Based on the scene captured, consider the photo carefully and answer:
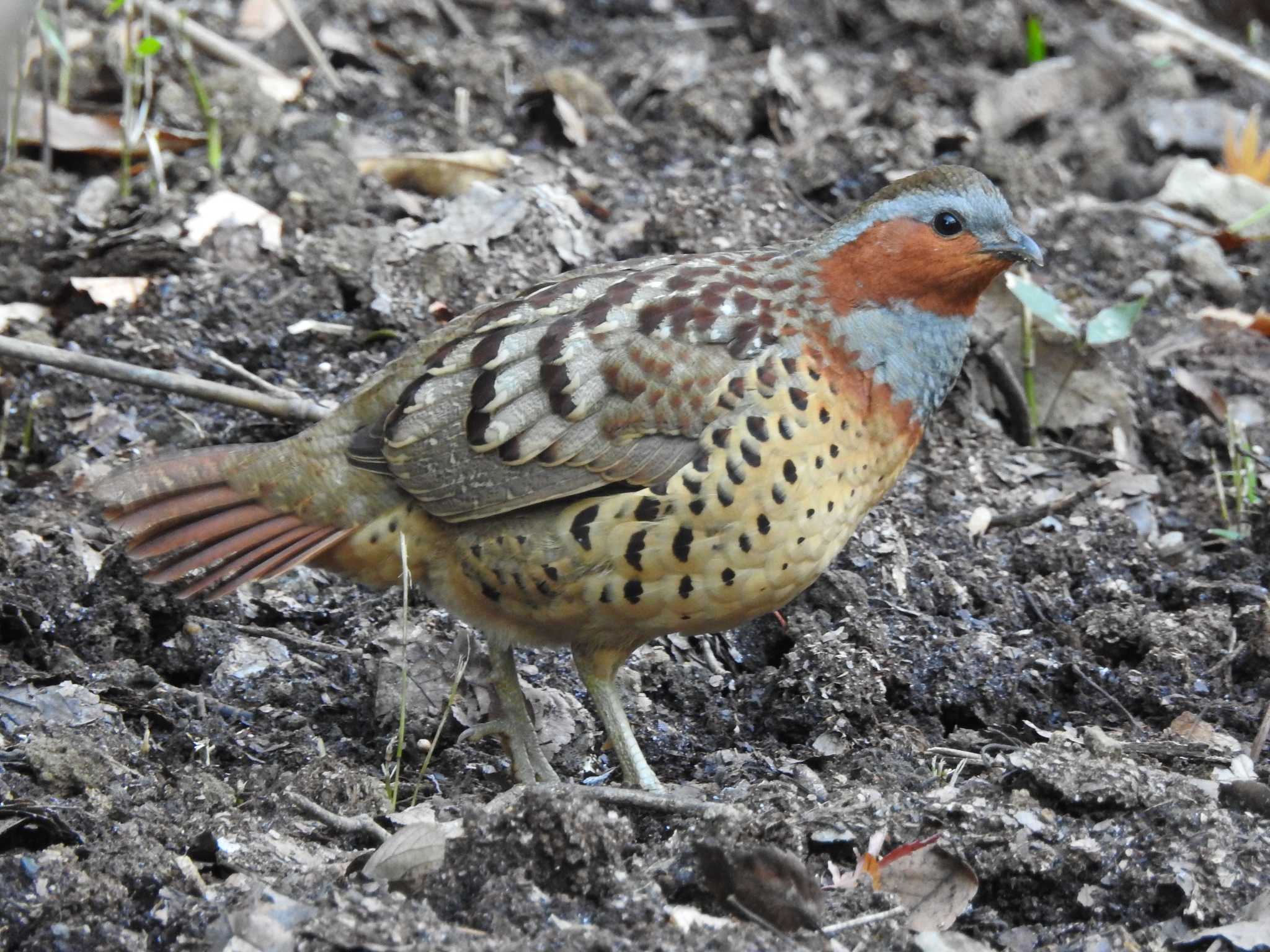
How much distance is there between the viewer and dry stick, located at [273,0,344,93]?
305 inches

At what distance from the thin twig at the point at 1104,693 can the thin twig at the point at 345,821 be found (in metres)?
2.15

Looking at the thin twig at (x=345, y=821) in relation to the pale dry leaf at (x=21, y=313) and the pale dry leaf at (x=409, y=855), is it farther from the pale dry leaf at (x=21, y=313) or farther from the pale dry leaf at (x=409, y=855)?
the pale dry leaf at (x=21, y=313)

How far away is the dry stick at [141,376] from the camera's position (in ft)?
15.2

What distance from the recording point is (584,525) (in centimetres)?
435

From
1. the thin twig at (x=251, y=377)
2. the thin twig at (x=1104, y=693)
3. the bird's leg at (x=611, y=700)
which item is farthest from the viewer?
the thin twig at (x=251, y=377)

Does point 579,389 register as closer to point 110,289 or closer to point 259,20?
point 110,289

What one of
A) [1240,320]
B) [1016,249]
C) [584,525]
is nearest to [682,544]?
[584,525]

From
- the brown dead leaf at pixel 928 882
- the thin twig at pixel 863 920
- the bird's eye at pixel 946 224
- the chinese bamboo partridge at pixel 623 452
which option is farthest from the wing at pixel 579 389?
the thin twig at pixel 863 920

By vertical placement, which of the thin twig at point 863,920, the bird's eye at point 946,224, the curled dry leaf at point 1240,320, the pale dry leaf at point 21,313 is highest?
the bird's eye at point 946,224

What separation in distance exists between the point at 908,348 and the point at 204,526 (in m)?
2.03

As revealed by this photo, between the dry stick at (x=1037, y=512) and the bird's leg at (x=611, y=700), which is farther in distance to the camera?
the dry stick at (x=1037, y=512)

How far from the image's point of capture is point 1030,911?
3.81 metres

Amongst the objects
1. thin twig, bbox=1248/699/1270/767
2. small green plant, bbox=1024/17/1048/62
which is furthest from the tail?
small green plant, bbox=1024/17/1048/62

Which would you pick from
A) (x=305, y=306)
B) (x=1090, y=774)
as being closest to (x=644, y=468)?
(x=1090, y=774)
